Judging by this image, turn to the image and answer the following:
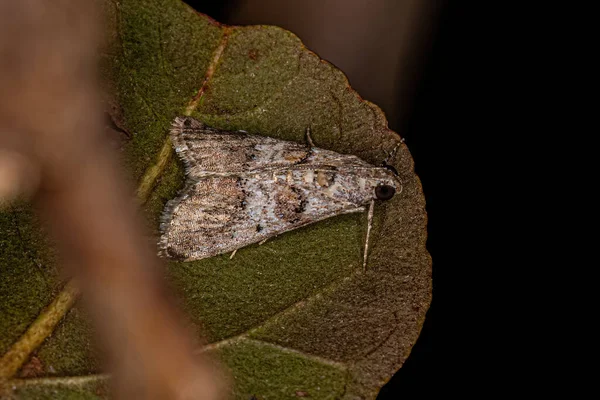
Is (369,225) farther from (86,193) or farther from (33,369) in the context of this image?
(33,369)

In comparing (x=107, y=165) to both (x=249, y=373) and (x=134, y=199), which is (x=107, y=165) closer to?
(x=134, y=199)

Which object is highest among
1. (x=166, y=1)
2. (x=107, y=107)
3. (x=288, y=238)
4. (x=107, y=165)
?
(x=166, y=1)

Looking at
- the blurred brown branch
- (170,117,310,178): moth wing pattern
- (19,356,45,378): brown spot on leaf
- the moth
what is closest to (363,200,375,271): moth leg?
the moth

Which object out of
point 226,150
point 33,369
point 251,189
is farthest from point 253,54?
point 33,369

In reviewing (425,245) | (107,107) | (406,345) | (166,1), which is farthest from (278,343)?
(166,1)

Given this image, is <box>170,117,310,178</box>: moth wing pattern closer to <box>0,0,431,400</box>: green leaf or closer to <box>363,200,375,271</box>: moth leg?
<box>0,0,431,400</box>: green leaf

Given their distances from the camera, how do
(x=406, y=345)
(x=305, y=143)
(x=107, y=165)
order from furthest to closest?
(x=305, y=143) < (x=406, y=345) < (x=107, y=165)

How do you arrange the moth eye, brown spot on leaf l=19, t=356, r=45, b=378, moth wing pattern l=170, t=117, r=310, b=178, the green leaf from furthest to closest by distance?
1. the moth eye
2. moth wing pattern l=170, t=117, r=310, b=178
3. the green leaf
4. brown spot on leaf l=19, t=356, r=45, b=378
